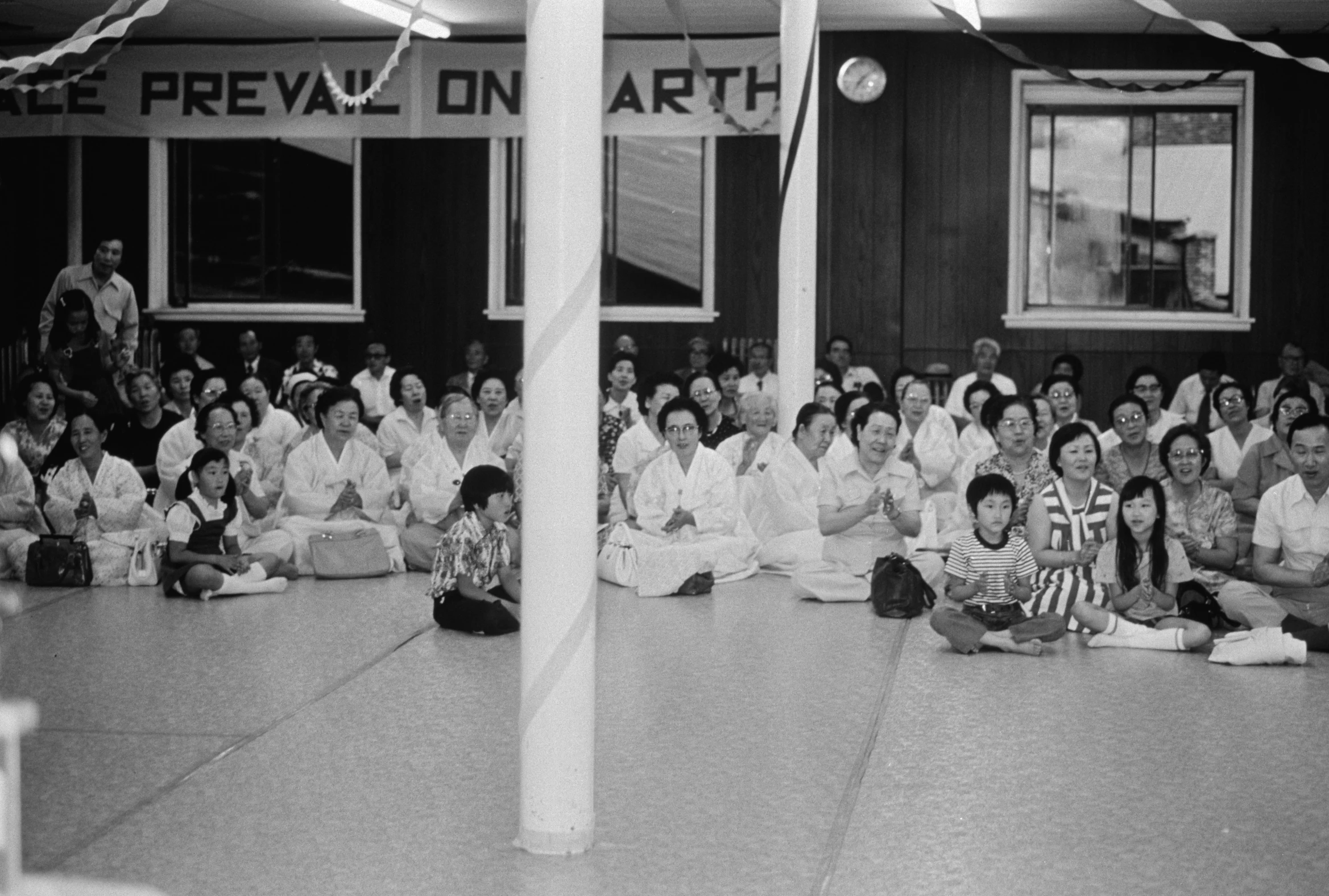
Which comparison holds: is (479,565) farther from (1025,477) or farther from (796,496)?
(1025,477)

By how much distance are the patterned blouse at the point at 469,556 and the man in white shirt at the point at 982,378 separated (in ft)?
16.4

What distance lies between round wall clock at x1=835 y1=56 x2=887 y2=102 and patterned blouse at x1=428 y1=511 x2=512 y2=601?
20.4 ft

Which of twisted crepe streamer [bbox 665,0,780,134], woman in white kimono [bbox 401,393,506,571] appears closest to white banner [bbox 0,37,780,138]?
twisted crepe streamer [bbox 665,0,780,134]

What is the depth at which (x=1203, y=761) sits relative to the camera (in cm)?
443

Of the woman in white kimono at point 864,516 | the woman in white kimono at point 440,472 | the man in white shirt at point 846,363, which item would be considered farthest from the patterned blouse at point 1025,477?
the man in white shirt at point 846,363

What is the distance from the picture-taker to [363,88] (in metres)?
11.6

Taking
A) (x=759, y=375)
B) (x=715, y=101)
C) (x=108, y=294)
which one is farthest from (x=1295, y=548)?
(x=108, y=294)

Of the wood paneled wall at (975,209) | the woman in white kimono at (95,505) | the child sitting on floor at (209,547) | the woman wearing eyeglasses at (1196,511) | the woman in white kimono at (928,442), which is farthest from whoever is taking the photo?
the wood paneled wall at (975,209)

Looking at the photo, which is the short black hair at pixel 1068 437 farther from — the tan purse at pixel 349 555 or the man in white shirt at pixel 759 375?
the man in white shirt at pixel 759 375

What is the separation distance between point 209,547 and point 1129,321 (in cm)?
694

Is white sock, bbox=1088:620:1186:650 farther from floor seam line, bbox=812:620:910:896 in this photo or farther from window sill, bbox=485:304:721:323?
window sill, bbox=485:304:721:323

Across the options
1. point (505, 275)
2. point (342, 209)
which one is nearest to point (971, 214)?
point (505, 275)

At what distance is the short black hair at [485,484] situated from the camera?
6.20 metres

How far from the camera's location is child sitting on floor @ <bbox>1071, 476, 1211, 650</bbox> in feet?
19.8
